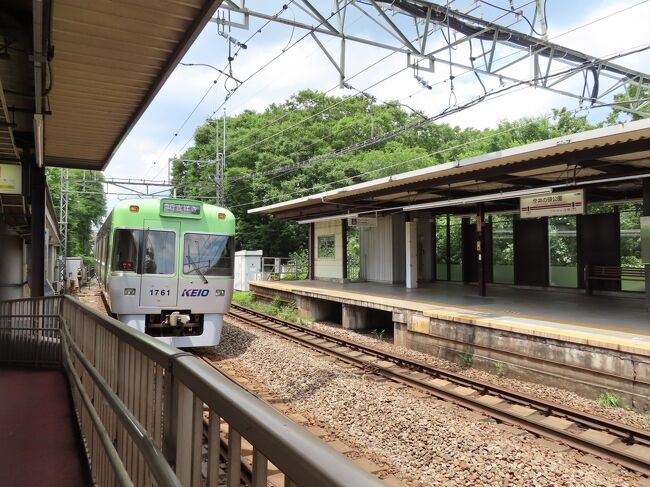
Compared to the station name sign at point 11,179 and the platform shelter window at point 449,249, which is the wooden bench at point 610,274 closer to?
the platform shelter window at point 449,249

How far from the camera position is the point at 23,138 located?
7.38m

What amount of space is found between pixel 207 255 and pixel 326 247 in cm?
1185

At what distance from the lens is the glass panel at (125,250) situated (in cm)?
898

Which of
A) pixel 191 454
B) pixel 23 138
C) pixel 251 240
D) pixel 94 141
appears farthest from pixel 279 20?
pixel 251 240

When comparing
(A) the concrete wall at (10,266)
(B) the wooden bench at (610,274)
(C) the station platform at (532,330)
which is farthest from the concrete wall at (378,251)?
(A) the concrete wall at (10,266)

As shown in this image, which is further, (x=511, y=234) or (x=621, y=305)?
(x=511, y=234)

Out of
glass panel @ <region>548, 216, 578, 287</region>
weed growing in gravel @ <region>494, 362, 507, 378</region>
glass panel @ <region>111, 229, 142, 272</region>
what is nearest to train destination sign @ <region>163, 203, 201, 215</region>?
glass panel @ <region>111, 229, 142, 272</region>

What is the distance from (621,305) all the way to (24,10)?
12.6m

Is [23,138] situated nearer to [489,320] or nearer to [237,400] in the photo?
[237,400]

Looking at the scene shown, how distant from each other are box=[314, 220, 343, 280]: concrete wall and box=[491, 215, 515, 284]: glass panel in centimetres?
589

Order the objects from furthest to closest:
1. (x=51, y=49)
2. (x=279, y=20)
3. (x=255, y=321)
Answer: (x=255, y=321)
(x=279, y=20)
(x=51, y=49)

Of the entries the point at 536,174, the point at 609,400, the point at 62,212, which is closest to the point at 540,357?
the point at 609,400

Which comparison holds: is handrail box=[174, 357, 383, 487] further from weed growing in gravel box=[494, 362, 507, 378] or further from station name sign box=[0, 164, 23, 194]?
weed growing in gravel box=[494, 362, 507, 378]

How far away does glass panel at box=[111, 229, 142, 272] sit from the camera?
29.5 feet
